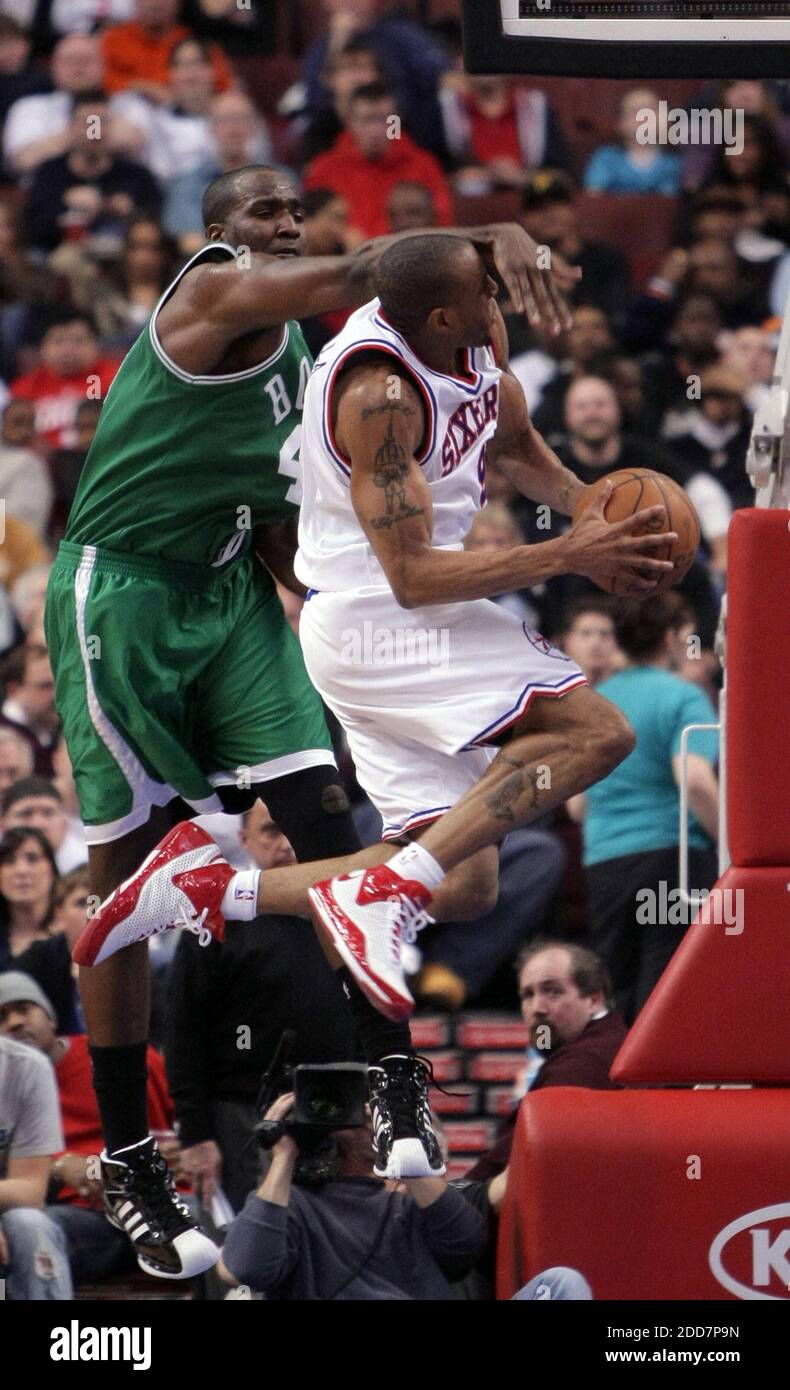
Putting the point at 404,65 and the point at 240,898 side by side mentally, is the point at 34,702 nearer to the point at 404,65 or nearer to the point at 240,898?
the point at 240,898

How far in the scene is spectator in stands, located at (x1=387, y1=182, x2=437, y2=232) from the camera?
10.3 meters

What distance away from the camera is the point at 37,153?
1171cm

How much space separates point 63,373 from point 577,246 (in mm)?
2671

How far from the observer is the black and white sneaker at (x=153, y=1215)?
5406mm

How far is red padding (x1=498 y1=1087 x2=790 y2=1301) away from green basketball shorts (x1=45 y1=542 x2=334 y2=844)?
4.14 feet

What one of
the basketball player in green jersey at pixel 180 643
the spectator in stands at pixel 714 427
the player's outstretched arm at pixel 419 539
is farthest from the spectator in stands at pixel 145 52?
the player's outstretched arm at pixel 419 539

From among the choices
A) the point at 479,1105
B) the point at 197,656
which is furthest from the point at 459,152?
the point at 197,656

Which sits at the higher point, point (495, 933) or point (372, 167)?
point (372, 167)

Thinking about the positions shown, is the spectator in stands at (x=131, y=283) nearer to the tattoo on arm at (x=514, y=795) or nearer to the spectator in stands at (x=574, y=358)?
the spectator in stands at (x=574, y=358)

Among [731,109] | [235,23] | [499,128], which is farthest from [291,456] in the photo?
[235,23]

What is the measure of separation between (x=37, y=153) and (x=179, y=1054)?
6.90 meters

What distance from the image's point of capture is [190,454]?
532 cm

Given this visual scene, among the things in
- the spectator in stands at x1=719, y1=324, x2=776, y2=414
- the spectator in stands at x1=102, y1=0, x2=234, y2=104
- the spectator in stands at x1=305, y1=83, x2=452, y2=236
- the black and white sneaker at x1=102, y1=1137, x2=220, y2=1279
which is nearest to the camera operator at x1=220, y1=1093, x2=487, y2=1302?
the black and white sneaker at x1=102, y1=1137, x2=220, y2=1279
